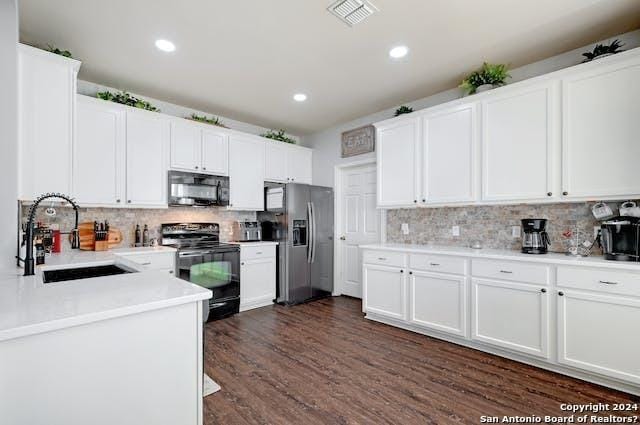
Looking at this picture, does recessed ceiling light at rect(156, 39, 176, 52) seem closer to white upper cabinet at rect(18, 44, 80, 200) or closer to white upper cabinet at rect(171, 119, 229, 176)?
white upper cabinet at rect(18, 44, 80, 200)

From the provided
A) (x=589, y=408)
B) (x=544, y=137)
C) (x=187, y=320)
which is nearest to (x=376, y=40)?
(x=544, y=137)

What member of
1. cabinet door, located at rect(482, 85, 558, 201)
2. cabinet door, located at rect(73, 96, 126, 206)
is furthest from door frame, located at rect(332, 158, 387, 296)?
cabinet door, located at rect(73, 96, 126, 206)

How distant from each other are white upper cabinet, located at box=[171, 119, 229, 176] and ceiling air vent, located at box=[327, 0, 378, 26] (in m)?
2.39

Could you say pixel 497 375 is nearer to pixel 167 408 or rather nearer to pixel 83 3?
pixel 167 408

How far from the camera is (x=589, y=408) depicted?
6.49 ft


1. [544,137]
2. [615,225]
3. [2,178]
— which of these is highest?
[544,137]

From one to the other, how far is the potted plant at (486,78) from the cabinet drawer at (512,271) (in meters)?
1.71

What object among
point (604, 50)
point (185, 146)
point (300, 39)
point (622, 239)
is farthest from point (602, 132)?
point (185, 146)

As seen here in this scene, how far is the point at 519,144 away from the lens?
2.79 m

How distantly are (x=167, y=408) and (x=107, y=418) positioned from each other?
0.20 m

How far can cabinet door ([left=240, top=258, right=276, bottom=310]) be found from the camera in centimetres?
403

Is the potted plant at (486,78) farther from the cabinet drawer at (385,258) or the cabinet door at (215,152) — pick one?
the cabinet door at (215,152)

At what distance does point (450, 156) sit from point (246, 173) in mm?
2709

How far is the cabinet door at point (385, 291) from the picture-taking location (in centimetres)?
337
